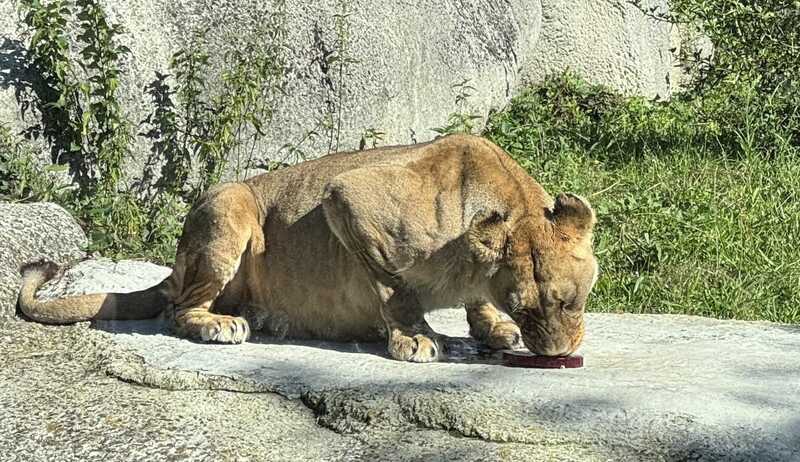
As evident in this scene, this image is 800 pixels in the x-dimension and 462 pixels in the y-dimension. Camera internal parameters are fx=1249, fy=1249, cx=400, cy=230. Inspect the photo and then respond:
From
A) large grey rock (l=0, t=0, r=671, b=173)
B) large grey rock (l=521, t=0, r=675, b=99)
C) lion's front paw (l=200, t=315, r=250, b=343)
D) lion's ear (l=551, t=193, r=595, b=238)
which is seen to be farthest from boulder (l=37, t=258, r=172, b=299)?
large grey rock (l=521, t=0, r=675, b=99)

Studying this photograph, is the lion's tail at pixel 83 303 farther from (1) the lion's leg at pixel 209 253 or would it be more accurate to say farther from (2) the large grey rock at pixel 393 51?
(2) the large grey rock at pixel 393 51

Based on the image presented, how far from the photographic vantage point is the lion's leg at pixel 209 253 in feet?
19.5

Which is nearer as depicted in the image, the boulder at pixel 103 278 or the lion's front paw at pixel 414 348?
the lion's front paw at pixel 414 348

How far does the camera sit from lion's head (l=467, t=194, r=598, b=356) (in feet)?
16.9

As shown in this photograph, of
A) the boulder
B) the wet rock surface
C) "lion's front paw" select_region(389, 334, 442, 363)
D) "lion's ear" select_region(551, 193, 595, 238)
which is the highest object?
"lion's ear" select_region(551, 193, 595, 238)

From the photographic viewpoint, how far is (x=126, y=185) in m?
8.13

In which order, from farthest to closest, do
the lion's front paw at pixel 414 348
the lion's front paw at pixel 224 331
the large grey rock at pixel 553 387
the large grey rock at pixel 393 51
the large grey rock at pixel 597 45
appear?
the large grey rock at pixel 597 45 → the large grey rock at pixel 393 51 → the lion's front paw at pixel 224 331 → the lion's front paw at pixel 414 348 → the large grey rock at pixel 553 387

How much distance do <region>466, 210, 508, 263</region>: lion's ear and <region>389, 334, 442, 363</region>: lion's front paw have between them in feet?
1.49

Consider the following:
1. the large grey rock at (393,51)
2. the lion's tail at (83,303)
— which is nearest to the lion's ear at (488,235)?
the lion's tail at (83,303)

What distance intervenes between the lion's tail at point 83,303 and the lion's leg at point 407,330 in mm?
1281

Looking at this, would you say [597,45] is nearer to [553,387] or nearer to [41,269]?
[41,269]

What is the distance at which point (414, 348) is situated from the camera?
5.36 m

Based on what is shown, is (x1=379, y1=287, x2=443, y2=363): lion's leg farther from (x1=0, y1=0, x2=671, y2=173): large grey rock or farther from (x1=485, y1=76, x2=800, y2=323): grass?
(x1=0, y1=0, x2=671, y2=173): large grey rock

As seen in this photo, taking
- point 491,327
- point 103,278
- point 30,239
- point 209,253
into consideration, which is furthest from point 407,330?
point 30,239
